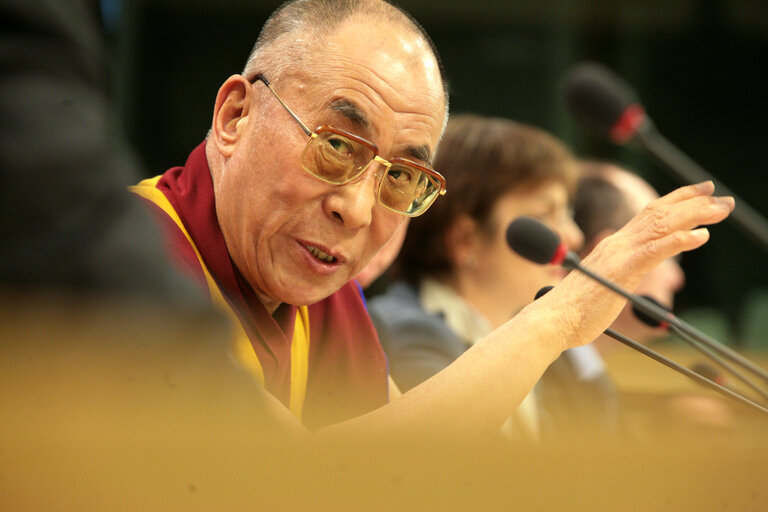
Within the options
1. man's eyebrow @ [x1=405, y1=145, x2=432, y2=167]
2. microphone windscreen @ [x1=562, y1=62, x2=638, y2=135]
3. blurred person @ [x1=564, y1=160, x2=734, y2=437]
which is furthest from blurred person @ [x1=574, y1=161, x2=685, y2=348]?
man's eyebrow @ [x1=405, y1=145, x2=432, y2=167]

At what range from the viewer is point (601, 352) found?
210 cm

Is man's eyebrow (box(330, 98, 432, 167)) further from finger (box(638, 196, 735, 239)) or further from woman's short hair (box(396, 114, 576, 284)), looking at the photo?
woman's short hair (box(396, 114, 576, 284))

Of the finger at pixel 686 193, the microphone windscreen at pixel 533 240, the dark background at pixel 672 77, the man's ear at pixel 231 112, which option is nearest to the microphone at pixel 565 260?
the microphone windscreen at pixel 533 240

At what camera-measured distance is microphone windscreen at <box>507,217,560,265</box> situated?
100 cm

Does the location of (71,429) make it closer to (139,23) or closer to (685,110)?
(139,23)

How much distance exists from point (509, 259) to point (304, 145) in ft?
3.33

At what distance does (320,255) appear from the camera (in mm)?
979

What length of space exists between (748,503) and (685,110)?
386 cm

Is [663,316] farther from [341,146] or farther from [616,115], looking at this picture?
[341,146]

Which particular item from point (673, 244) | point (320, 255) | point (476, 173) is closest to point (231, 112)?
point (320, 255)

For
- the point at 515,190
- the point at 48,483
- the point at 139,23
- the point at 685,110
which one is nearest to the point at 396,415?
the point at 48,483

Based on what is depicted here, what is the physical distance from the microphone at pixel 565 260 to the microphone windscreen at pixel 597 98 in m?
0.23

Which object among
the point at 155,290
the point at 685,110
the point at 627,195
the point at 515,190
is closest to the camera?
the point at 155,290

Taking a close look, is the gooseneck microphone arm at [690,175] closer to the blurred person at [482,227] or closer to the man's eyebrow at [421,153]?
the man's eyebrow at [421,153]
